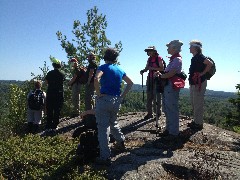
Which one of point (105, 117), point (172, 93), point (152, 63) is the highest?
point (152, 63)

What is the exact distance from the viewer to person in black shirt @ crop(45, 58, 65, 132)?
29.9ft

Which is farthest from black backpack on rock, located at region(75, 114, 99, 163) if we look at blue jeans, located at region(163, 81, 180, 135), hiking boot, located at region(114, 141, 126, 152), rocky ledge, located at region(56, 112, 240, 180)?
blue jeans, located at region(163, 81, 180, 135)

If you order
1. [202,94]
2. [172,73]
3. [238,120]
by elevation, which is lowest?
[238,120]

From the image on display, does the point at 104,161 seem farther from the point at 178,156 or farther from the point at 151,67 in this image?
the point at 151,67

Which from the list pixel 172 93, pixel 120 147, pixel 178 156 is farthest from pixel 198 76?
pixel 120 147

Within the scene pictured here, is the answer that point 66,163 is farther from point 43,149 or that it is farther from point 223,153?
point 223,153

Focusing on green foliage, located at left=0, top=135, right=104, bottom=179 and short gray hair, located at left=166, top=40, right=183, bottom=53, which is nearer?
green foliage, located at left=0, top=135, right=104, bottom=179

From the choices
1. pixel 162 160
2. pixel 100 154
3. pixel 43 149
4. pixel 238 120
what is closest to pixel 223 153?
pixel 162 160

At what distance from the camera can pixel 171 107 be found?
6.99 meters

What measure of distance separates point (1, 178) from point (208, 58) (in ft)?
19.0

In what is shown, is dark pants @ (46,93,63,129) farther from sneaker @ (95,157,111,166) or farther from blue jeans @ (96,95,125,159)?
sneaker @ (95,157,111,166)

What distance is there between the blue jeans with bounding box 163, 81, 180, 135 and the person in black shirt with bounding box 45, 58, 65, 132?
377 centimetres

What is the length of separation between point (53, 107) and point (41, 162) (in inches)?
138

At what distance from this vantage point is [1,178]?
529 cm
